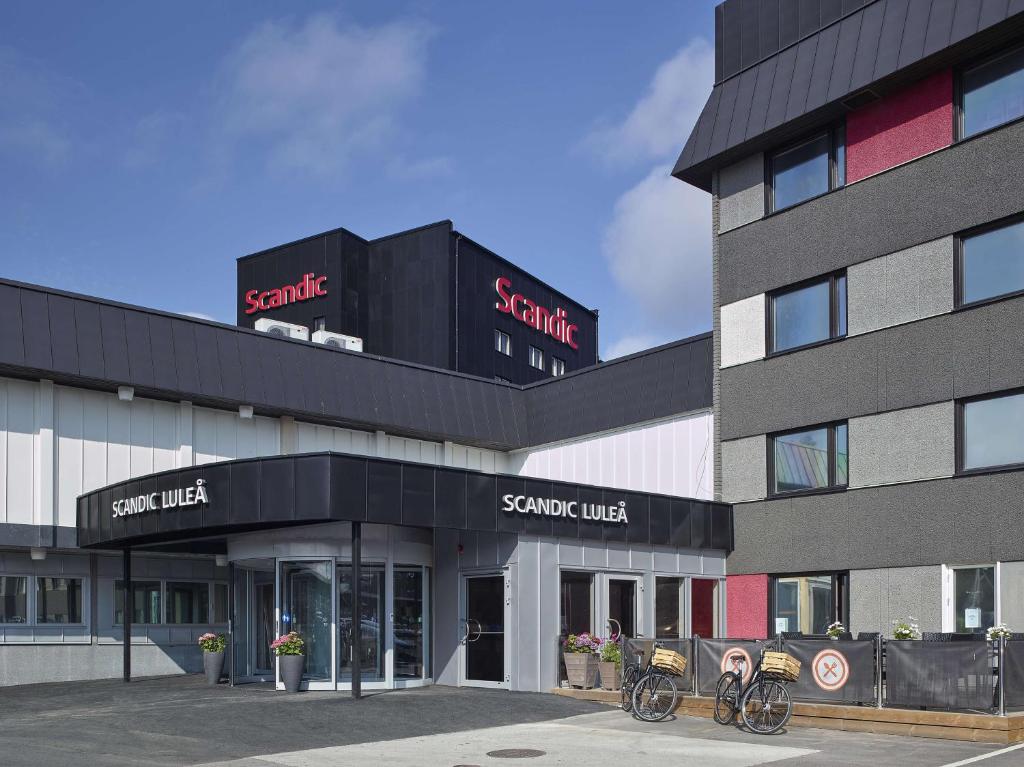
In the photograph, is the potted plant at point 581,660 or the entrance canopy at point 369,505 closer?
the entrance canopy at point 369,505

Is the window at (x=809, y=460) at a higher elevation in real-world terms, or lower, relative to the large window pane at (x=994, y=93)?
lower

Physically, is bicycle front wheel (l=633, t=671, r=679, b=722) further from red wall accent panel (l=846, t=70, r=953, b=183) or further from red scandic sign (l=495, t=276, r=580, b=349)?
red scandic sign (l=495, t=276, r=580, b=349)

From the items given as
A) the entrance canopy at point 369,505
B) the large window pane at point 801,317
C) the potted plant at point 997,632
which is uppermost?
the large window pane at point 801,317

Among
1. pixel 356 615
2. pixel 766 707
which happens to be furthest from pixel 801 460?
pixel 356 615

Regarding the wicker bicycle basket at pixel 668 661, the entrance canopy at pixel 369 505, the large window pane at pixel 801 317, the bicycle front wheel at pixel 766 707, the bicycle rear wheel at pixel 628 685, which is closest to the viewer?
the bicycle front wheel at pixel 766 707

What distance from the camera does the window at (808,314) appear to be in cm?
2364

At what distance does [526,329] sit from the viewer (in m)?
56.3

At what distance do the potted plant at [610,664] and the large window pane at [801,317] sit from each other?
7.43m

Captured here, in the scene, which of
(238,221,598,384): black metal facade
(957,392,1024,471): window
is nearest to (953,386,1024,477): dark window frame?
(957,392,1024,471): window

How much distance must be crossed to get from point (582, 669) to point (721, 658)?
11.3ft

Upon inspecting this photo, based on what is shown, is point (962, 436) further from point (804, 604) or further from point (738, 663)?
point (738, 663)

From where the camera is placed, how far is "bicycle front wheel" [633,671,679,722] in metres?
18.6

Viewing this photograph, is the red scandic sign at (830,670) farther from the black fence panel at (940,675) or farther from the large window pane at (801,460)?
the large window pane at (801,460)

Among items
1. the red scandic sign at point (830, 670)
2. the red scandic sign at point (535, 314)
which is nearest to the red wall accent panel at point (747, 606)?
the red scandic sign at point (830, 670)
